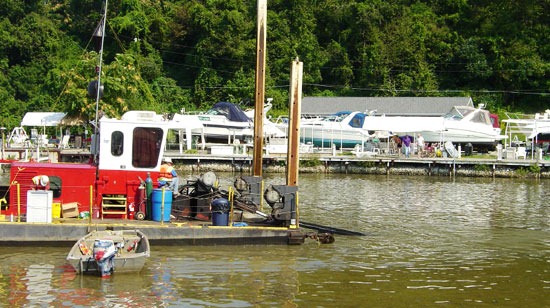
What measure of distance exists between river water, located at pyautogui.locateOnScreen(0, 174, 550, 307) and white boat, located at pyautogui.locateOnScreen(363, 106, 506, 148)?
74.5 ft

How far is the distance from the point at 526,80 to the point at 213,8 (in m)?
28.0

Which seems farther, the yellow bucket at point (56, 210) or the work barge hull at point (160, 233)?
the yellow bucket at point (56, 210)

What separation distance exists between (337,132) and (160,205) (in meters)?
32.7

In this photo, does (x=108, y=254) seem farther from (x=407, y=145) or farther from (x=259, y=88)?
(x=407, y=145)

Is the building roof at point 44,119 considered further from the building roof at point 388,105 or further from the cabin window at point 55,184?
the cabin window at point 55,184

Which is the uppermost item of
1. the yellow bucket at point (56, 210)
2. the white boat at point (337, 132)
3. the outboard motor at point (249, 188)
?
the white boat at point (337, 132)

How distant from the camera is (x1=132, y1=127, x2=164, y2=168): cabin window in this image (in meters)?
19.1

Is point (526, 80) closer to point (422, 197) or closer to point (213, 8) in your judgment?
point (213, 8)

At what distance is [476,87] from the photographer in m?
68.4

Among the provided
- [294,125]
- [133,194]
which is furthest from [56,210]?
[294,125]

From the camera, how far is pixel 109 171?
751 inches

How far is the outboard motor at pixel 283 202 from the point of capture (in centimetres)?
1906

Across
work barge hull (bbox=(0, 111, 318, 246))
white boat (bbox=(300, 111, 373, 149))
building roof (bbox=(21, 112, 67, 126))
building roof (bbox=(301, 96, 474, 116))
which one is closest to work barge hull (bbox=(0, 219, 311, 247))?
work barge hull (bbox=(0, 111, 318, 246))

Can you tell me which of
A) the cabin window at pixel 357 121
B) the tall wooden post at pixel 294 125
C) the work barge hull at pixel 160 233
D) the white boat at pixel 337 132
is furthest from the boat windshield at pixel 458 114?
the work barge hull at pixel 160 233
